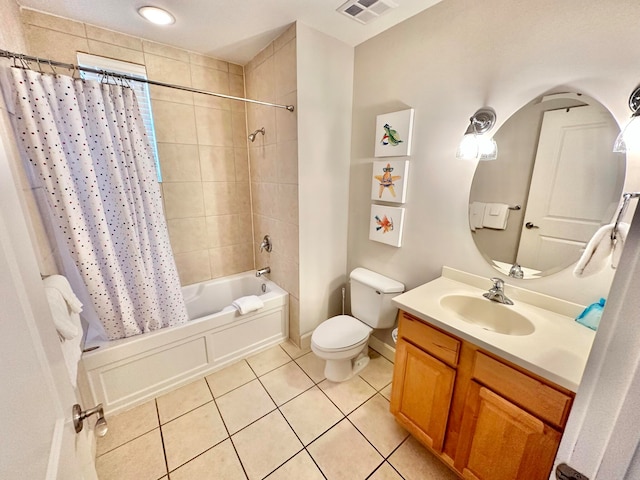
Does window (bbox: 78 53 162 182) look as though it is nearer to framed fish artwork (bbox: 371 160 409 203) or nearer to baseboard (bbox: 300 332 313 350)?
framed fish artwork (bbox: 371 160 409 203)

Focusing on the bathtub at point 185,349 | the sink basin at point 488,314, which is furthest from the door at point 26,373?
the sink basin at point 488,314

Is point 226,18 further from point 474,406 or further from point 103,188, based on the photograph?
point 474,406

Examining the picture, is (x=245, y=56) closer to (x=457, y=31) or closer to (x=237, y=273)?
(x=457, y=31)

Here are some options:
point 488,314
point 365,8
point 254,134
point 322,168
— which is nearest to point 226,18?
point 254,134

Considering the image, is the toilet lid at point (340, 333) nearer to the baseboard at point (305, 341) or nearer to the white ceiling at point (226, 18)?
the baseboard at point (305, 341)

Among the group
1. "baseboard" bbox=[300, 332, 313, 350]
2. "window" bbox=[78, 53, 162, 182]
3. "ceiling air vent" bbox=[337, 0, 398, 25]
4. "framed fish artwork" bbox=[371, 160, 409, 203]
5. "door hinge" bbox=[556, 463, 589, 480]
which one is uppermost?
"ceiling air vent" bbox=[337, 0, 398, 25]

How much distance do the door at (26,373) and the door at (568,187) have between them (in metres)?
1.83

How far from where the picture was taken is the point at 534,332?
44.8 inches

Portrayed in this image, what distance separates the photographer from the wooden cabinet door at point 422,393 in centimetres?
127

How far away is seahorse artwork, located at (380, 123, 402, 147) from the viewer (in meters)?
1.79

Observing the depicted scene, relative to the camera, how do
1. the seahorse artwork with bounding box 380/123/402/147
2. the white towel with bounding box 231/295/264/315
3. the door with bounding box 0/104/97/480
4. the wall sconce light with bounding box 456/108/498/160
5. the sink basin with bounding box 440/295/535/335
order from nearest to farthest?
the door with bounding box 0/104/97/480 → the sink basin with bounding box 440/295/535/335 → the wall sconce light with bounding box 456/108/498/160 → the seahorse artwork with bounding box 380/123/402/147 → the white towel with bounding box 231/295/264/315

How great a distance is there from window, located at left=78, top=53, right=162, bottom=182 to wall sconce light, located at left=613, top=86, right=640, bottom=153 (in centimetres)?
252

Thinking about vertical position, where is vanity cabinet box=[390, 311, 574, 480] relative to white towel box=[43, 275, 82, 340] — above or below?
below

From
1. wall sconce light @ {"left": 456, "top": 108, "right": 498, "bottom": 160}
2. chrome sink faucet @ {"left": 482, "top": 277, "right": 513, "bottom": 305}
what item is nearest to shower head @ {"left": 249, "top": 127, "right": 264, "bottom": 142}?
wall sconce light @ {"left": 456, "top": 108, "right": 498, "bottom": 160}
